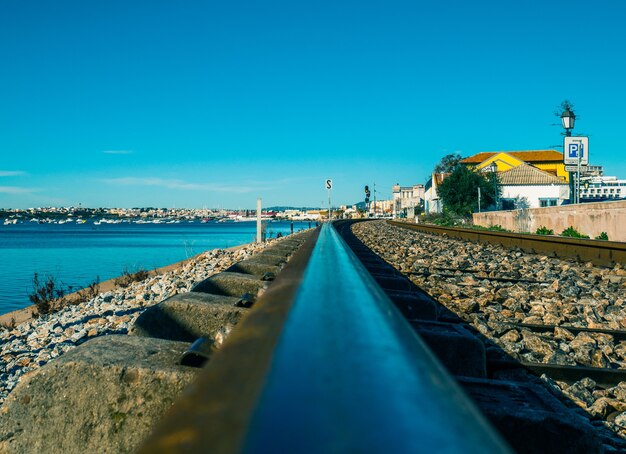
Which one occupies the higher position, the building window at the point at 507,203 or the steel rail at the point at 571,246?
the building window at the point at 507,203

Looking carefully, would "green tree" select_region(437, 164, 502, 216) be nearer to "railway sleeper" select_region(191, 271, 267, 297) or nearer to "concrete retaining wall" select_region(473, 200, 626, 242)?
"concrete retaining wall" select_region(473, 200, 626, 242)

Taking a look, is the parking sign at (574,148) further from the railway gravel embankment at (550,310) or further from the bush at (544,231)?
the railway gravel embankment at (550,310)

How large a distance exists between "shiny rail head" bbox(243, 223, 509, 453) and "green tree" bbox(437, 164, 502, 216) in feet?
185

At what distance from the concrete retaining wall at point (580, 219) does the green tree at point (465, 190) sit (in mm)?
29913

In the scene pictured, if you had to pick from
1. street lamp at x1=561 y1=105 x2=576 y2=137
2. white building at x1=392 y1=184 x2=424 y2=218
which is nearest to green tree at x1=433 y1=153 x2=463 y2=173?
white building at x1=392 y1=184 x2=424 y2=218

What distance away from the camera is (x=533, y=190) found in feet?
206

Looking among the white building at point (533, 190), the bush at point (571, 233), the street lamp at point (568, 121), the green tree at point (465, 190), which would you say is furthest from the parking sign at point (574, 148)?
the white building at point (533, 190)

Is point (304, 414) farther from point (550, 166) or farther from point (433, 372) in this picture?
point (550, 166)

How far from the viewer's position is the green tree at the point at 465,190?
5734cm

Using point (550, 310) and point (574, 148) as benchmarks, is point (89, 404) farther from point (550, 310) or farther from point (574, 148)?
point (574, 148)

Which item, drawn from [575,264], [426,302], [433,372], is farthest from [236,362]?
[575,264]

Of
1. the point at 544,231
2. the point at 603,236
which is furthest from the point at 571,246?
the point at 544,231

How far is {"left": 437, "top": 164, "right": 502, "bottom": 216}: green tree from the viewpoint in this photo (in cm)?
5734

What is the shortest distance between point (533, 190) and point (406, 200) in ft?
273
